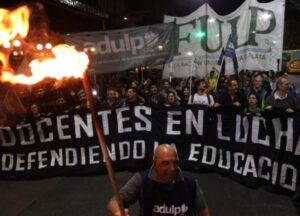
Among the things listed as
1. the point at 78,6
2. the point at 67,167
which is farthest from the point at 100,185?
the point at 78,6

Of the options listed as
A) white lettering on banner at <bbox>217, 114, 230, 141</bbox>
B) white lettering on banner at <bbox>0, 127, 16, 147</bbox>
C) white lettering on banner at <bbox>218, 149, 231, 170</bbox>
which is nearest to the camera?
white lettering on banner at <bbox>218, 149, 231, 170</bbox>

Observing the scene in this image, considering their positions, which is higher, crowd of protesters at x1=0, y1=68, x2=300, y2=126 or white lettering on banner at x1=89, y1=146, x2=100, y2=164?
crowd of protesters at x1=0, y1=68, x2=300, y2=126

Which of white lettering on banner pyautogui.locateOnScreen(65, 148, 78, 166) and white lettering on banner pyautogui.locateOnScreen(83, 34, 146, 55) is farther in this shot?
white lettering on banner pyautogui.locateOnScreen(83, 34, 146, 55)

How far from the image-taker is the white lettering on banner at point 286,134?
5.77m

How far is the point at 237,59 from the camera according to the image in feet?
29.1

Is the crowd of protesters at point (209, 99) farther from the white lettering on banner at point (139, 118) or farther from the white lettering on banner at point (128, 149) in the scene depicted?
the white lettering on banner at point (128, 149)

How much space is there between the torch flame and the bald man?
886 mm

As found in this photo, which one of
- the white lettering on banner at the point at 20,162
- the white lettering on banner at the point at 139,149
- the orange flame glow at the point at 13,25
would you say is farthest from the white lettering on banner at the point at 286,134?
the white lettering on banner at the point at 20,162

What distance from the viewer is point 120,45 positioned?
9.30 metres

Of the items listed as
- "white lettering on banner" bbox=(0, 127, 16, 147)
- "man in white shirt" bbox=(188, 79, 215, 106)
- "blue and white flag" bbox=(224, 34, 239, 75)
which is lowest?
"white lettering on banner" bbox=(0, 127, 16, 147)

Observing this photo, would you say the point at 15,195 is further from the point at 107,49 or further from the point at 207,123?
the point at 107,49

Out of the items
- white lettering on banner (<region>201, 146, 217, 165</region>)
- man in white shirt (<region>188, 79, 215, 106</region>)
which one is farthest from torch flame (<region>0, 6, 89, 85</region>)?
man in white shirt (<region>188, 79, 215, 106</region>)

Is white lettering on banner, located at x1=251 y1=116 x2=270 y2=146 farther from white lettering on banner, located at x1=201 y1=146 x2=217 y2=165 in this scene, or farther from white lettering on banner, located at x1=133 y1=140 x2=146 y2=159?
white lettering on banner, located at x1=133 y1=140 x2=146 y2=159

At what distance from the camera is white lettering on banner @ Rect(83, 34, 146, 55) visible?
925cm
